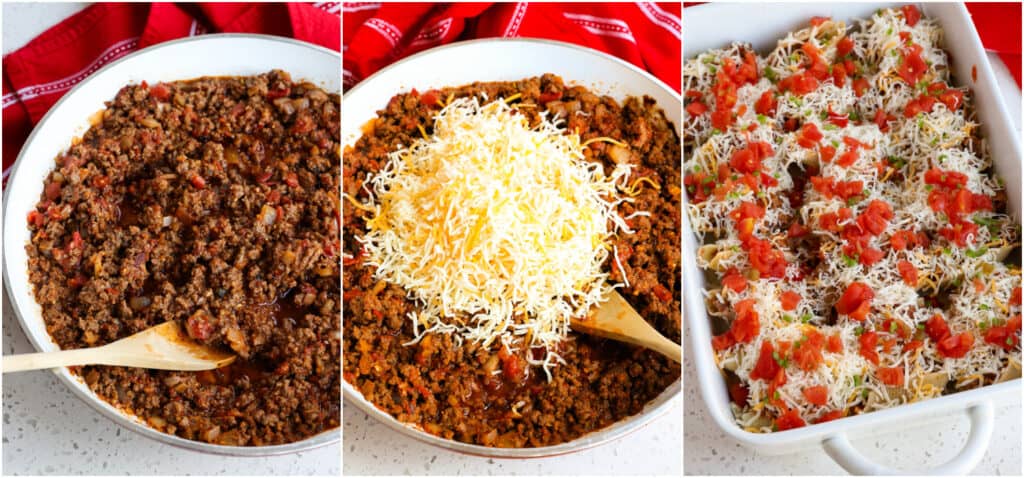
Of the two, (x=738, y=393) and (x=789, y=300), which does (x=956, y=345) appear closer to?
(x=789, y=300)

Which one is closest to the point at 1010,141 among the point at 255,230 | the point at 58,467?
the point at 255,230

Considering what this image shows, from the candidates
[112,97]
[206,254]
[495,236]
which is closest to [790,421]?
[495,236]

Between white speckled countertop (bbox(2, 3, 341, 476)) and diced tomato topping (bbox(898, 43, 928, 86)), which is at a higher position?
white speckled countertop (bbox(2, 3, 341, 476))

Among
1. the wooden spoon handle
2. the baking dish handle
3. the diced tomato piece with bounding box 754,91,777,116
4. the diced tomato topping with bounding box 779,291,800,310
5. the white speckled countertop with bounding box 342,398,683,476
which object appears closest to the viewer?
the baking dish handle

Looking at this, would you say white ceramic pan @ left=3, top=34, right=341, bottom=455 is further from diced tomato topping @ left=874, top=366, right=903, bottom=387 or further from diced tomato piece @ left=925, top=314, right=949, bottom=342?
diced tomato piece @ left=925, top=314, right=949, bottom=342

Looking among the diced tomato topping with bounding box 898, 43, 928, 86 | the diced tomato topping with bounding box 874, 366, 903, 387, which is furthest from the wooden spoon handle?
the diced tomato topping with bounding box 898, 43, 928, 86

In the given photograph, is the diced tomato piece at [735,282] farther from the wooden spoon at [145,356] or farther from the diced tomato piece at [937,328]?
the wooden spoon at [145,356]

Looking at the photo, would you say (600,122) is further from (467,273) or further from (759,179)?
(467,273)
